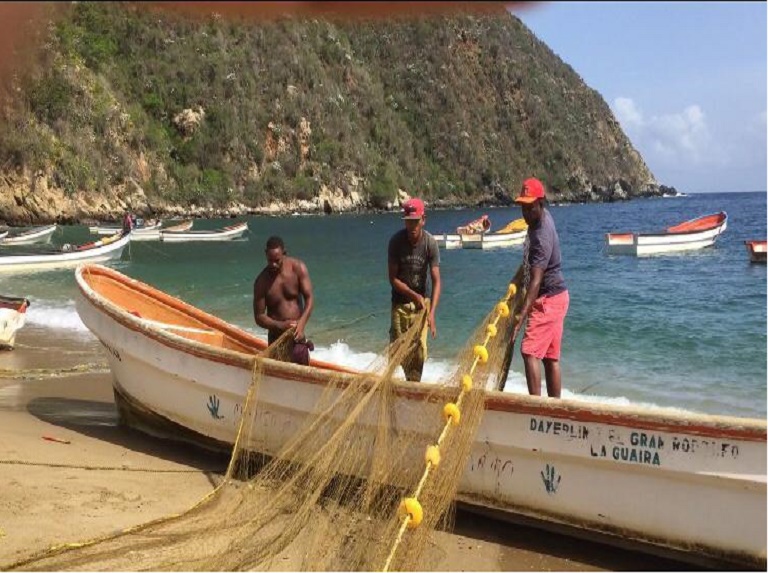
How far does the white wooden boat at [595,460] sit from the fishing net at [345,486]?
0.08 meters

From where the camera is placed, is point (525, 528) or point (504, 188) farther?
point (504, 188)

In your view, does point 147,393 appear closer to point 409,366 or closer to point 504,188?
point 409,366

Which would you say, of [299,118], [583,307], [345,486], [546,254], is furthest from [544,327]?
[299,118]

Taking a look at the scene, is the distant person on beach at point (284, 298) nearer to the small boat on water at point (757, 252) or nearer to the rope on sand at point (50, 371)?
the rope on sand at point (50, 371)

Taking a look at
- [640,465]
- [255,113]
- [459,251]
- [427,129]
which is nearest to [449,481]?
[640,465]

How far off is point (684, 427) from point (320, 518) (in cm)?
240

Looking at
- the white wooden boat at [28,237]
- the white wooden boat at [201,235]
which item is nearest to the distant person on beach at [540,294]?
the white wooden boat at [28,237]

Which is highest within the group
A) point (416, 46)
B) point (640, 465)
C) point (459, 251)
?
point (416, 46)

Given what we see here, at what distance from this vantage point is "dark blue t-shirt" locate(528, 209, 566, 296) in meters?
5.47

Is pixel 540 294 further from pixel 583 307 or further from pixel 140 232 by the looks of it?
pixel 140 232

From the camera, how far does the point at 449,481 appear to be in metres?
4.79

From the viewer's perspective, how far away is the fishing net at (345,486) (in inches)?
177

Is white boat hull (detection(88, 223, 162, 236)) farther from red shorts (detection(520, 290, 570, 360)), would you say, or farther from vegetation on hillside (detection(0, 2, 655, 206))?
Result: red shorts (detection(520, 290, 570, 360))

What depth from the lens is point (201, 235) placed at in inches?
1838
